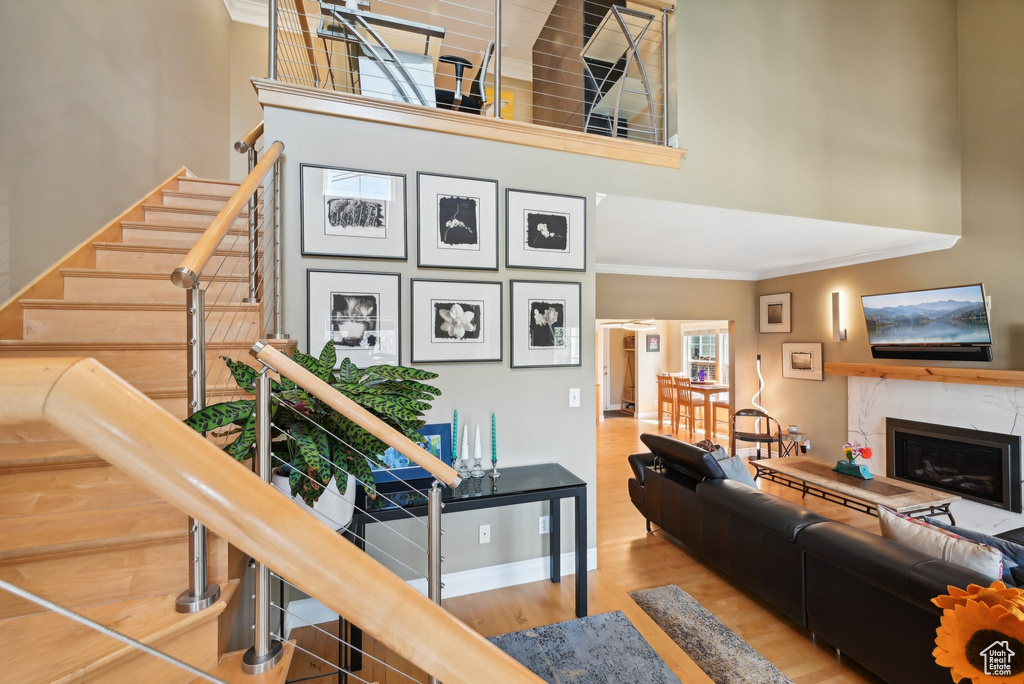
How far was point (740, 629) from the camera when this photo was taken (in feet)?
8.15

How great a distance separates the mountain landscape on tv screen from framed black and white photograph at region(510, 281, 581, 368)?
146 inches

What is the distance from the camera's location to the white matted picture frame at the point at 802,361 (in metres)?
5.43

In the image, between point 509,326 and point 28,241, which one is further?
point 509,326

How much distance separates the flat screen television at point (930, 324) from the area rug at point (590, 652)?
405 cm

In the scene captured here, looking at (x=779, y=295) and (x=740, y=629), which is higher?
(x=779, y=295)

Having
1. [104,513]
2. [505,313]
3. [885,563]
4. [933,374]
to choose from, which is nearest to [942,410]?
[933,374]

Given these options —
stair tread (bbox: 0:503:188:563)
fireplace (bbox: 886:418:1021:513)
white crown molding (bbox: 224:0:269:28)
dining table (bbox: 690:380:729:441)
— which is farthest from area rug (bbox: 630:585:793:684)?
→ white crown molding (bbox: 224:0:269:28)

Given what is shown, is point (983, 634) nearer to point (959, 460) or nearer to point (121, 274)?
point (121, 274)

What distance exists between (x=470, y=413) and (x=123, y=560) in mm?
1582

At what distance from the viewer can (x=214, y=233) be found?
1368 mm

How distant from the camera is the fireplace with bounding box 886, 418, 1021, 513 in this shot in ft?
12.0

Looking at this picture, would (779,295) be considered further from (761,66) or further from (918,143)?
(761,66)

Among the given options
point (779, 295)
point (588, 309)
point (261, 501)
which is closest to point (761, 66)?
point (588, 309)

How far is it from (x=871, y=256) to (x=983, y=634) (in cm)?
551
